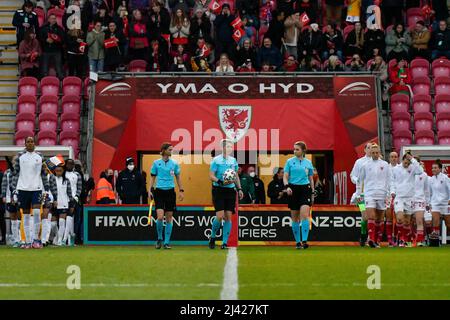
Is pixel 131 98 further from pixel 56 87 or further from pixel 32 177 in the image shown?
pixel 32 177

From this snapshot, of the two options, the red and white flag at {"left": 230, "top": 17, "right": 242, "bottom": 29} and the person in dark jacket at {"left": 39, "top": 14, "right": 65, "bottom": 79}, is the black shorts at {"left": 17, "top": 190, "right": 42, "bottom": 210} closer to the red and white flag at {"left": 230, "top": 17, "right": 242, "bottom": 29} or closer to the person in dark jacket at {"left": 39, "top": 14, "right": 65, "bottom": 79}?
the person in dark jacket at {"left": 39, "top": 14, "right": 65, "bottom": 79}

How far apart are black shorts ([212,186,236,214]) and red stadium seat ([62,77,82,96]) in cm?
1050

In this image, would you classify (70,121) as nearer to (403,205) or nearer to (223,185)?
(223,185)

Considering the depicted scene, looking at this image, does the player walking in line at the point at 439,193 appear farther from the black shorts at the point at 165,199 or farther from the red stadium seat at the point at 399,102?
the black shorts at the point at 165,199

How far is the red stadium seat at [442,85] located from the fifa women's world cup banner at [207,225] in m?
7.29

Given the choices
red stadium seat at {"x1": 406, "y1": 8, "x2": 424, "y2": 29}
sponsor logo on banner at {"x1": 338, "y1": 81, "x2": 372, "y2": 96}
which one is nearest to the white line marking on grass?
sponsor logo on banner at {"x1": 338, "y1": 81, "x2": 372, "y2": 96}

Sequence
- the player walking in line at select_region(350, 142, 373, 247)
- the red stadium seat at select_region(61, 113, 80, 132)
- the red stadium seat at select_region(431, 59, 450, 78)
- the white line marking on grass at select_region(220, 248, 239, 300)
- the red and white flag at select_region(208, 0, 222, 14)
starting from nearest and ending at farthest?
the white line marking on grass at select_region(220, 248, 239, 300) → the player walking in line at select_region(350, 142, 373, 247) → the red stadium seat at select_region(61, 113, 80, 132) → the red stadium seat at select_region(431, 59, 450, 78) → the red and white flag at select_region(208, 0, 222, 14)

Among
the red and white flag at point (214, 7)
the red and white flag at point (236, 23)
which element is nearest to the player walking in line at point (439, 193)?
the red and white flag at point (236, 23)

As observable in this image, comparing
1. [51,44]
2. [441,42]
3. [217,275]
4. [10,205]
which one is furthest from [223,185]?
[441,42]

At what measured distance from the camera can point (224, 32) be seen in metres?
30.6

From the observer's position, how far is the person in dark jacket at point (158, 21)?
3045cm

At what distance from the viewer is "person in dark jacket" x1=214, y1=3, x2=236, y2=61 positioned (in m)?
30.5

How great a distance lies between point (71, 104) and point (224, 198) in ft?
33.8
